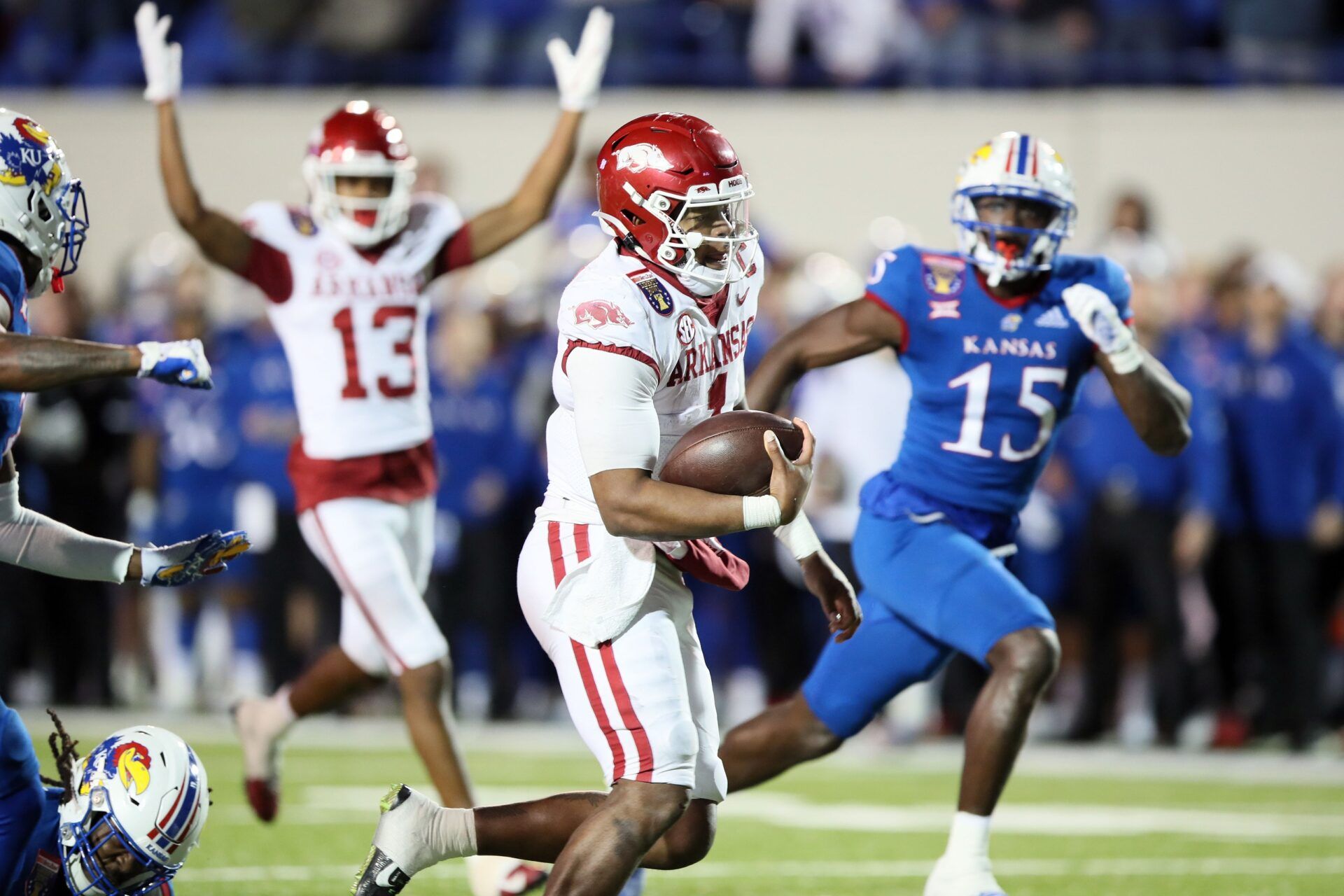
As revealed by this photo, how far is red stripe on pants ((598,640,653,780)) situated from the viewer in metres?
3.84

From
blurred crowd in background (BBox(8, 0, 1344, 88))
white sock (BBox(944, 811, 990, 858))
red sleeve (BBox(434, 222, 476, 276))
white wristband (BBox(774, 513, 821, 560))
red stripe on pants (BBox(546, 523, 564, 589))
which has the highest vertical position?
blurred crowd in background (BBox(8, 0, 1344, 88))

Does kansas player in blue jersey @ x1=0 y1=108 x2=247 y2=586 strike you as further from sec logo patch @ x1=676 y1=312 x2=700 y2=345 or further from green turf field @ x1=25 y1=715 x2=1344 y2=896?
green turf field @ x1=25 y1=715 x2=1344 y2=896

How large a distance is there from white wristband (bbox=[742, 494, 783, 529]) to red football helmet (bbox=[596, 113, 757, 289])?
56 cm

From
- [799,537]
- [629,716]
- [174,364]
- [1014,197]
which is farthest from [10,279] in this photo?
[1014,197]

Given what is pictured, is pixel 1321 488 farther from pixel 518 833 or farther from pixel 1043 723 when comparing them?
pixel 518 833

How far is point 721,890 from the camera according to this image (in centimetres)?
537

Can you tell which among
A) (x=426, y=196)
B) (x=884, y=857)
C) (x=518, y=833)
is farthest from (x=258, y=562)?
(x=518, y=833)

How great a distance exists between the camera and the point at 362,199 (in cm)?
591

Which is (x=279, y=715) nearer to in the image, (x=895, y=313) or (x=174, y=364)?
(x=895, y=313)

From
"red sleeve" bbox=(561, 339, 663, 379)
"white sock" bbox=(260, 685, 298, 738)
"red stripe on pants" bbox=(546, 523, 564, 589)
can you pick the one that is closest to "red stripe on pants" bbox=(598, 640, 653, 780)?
"red stripe on pants" bbox=(546, 523, 564, 589)

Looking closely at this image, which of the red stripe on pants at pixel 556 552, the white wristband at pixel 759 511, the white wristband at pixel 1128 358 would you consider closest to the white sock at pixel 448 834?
the red stripe on pants at pixel 556 552

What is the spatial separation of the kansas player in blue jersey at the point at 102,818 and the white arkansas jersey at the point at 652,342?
3.25 ft

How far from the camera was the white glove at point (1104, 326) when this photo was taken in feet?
16.0

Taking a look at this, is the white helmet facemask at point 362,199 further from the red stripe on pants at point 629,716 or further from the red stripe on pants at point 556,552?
the red stripe on pants at point 629,716
